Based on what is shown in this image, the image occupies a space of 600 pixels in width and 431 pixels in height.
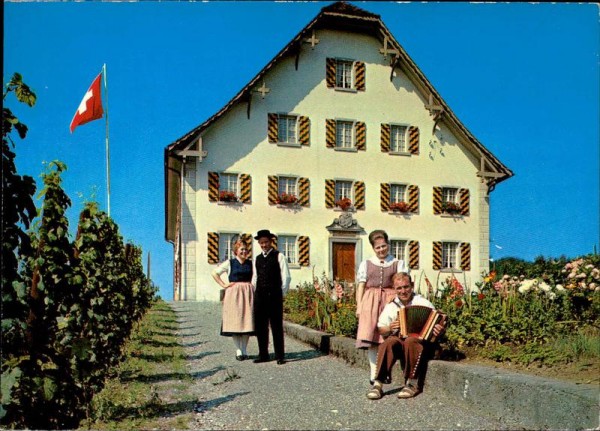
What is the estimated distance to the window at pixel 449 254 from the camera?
28.4 meters

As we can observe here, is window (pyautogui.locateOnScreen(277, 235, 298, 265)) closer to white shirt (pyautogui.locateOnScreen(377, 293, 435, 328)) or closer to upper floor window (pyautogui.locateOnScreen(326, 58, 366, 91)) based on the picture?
upper floor window (pyautogui.locateOnScreen(326, 58, 366, 91))

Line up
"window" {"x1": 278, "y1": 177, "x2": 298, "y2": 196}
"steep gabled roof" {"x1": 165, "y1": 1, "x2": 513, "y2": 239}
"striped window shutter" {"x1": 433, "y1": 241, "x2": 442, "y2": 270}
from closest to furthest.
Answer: "steep gabled roof" {"x1": 165, "y1": 1, "x2": 513, "y2": 239}
"window" {"x1": 278, "y1": 177, "x2": 298, "y2": 196}
"striped window shutter" {"x1": 433, "y1": 241, "x2": 442, "y2": 270}

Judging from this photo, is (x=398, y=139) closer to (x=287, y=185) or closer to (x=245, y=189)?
(x=287, y=185)

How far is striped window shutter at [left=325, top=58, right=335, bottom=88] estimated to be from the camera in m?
27.4

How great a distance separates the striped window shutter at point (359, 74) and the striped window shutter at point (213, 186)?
6.83 metres

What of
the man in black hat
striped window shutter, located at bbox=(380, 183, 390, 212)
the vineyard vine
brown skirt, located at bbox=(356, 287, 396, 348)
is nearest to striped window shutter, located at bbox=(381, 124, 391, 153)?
striped window shutter, located at bbox=(380, 183, 390, 212)

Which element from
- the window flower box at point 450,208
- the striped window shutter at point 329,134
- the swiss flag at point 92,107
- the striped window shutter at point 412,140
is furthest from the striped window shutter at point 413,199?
the swiss flag at point 92,107

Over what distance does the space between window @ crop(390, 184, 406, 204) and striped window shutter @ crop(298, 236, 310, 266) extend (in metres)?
3.98

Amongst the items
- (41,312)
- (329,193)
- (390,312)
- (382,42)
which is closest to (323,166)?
(329,193)

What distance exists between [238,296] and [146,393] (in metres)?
2.59

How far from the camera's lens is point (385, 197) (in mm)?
27656

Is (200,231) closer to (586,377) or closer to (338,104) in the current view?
(338,104)

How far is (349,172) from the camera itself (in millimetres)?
27516

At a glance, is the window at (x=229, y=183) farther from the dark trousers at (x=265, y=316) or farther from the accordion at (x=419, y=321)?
the accordion at (x=419, y=321)
